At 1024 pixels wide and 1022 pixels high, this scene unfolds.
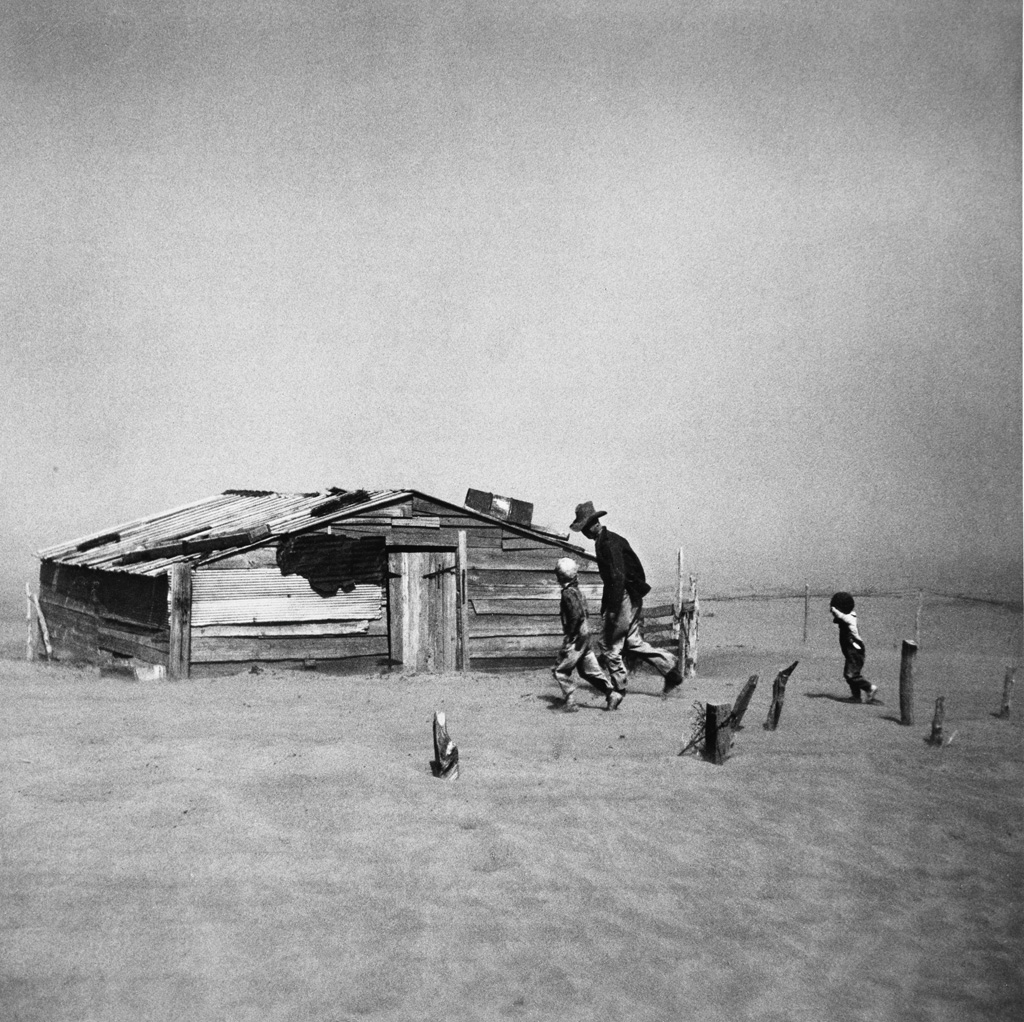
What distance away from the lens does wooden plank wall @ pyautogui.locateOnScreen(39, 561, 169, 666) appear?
14383 mm

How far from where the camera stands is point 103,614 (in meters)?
16.4

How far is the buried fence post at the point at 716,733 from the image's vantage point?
26.0 ft

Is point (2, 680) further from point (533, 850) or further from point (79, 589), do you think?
point (533, 850)

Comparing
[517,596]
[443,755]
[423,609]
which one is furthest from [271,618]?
[443,755]

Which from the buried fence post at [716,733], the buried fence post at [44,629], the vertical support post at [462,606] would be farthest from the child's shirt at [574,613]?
the buried fence post at [44,629]

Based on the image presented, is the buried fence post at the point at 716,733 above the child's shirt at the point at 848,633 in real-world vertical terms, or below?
below

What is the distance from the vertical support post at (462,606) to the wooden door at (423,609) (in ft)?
0.21

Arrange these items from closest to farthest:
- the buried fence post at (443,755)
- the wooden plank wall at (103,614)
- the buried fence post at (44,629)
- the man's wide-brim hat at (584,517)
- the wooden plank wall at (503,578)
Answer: the buried fence post at (443,755)
the man's wide-brim hat at (584,517)
the wooden plank wall at (103,614)
the wooden plank wall at (503,578)
the buried fence post at (44,629)

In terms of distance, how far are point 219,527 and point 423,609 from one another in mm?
4190

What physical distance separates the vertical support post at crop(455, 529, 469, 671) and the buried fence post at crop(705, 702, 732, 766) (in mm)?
8534

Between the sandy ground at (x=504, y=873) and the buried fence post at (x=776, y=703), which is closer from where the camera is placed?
the sandy ground at (x=504, y=873)

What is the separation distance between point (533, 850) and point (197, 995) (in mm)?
2326

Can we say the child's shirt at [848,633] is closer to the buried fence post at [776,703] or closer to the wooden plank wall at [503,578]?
the buried fence post at [776,703]

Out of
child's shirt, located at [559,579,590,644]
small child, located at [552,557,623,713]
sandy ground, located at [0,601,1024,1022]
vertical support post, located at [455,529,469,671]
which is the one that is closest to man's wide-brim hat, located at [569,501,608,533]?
small child, located at [552,557,623,713]
